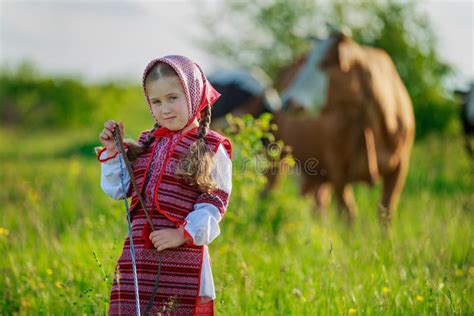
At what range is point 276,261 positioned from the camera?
4570mm

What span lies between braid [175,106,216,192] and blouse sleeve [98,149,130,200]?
0.96 ft

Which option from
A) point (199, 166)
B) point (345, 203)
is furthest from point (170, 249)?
point (345, 203)

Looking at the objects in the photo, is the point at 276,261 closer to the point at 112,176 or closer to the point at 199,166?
the point at 112,176

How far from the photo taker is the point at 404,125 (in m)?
7.58

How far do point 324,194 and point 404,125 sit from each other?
175 centimetres

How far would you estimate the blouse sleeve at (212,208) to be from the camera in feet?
8.61

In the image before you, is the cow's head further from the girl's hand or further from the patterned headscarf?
the girl's hand

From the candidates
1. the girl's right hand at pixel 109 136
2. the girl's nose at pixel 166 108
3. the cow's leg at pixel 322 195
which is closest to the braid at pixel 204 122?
the girl's nose at pixel 166 108

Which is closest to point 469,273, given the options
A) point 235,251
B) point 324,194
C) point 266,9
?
point 235,251

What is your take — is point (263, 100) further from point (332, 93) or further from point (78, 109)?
point (78, 109)

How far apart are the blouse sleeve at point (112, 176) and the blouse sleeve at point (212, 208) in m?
0.37

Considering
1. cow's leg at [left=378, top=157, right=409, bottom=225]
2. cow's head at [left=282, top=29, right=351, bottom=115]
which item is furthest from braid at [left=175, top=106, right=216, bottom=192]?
cow's leg at [left=378, top=157, right=409, bottom=225]

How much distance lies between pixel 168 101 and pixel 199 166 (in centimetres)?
29

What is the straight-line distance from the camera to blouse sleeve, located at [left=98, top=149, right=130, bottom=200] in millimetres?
2895
